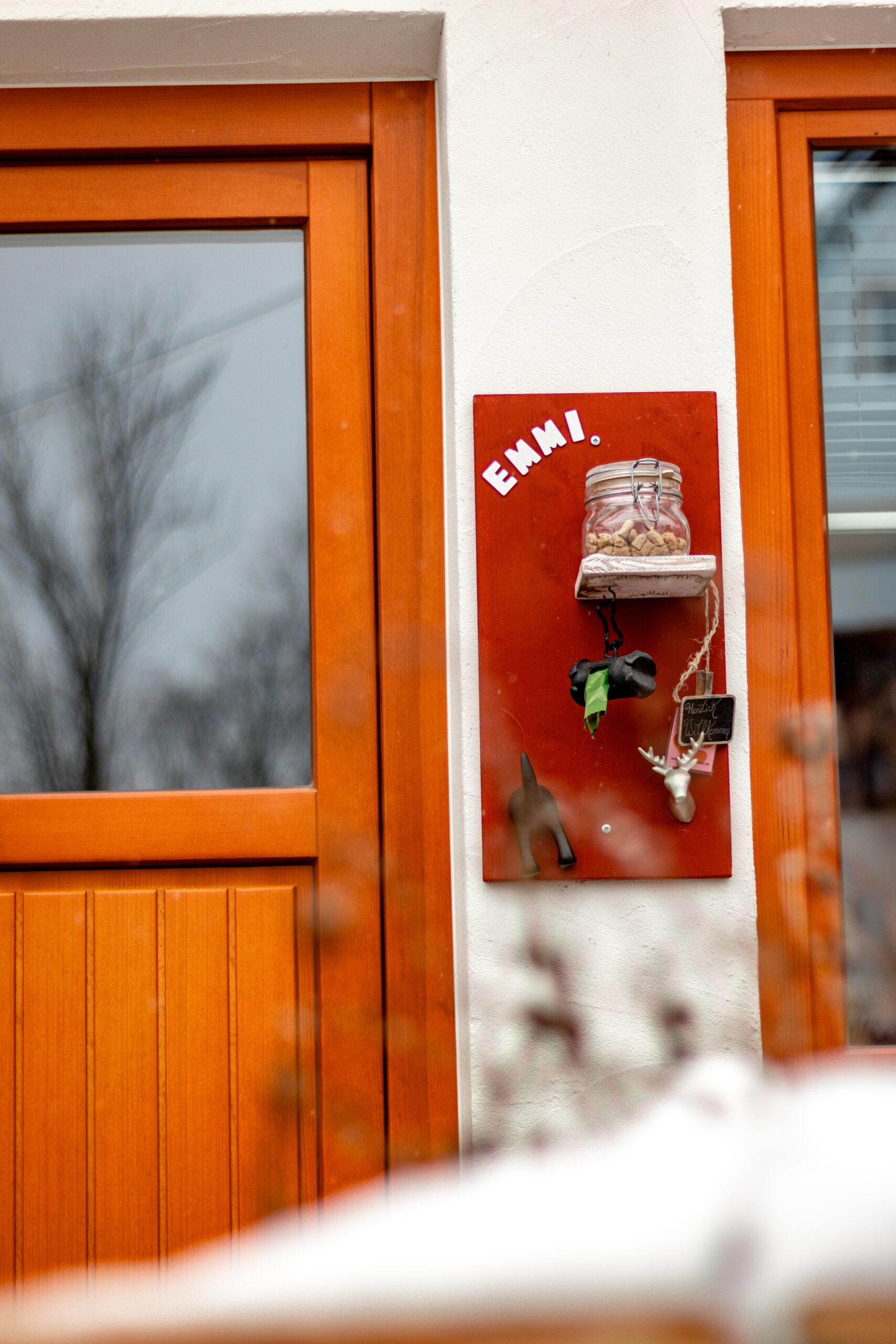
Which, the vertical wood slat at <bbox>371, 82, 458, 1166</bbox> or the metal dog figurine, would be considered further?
the vertical wood slat at <bbox>371, 82, 458, 1166</bbox>

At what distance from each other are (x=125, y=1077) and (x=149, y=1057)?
0.04 metres

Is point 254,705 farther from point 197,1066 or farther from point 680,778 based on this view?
point 680,778

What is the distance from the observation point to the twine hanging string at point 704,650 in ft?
5.06

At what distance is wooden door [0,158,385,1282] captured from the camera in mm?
1588

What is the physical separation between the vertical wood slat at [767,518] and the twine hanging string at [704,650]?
3.4 inches

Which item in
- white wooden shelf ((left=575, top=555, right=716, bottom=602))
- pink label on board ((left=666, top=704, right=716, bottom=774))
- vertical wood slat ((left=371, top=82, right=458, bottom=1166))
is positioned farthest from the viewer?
vertical wood slat ((left=371, top=82, right=458, bottom=1166))

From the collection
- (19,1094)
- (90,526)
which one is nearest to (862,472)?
(90,526)

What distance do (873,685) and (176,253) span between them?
1.31 metres

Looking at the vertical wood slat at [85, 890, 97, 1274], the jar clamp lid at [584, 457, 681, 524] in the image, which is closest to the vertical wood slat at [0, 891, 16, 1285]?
the vertical wood slat at [85, 890, 97, 1274]

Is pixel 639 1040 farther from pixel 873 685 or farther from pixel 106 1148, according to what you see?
pixel 106 1148

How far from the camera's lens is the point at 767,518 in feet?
5.36

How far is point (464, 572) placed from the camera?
1.56 m

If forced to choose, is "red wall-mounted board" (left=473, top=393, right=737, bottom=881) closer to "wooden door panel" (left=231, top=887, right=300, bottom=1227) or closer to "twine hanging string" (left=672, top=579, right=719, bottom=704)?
"twine hanging string" (left=672, top=579, right=719, bottom=704)

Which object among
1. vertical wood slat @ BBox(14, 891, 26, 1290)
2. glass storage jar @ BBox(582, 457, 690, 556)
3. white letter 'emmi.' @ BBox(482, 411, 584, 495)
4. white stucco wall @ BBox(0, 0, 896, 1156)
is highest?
white stucco wall @ BBox(0, 0, 896, 1156)
